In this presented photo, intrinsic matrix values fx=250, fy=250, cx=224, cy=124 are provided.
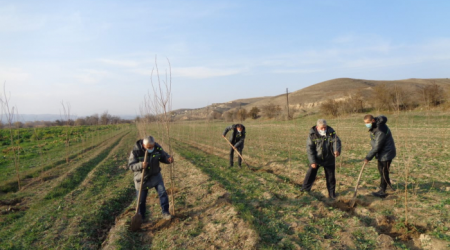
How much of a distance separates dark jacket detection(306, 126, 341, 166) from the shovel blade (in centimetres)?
418

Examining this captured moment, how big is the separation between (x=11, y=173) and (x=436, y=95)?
42.5 meters

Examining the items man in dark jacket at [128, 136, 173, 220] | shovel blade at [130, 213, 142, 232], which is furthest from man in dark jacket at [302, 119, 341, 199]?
shovel blade at [130, 213, 142, 232]

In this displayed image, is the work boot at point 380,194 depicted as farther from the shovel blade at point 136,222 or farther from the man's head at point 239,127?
the shovel blade at point 136,222

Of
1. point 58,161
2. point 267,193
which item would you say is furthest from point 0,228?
point 58,161

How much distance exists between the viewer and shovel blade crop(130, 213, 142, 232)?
5164mm

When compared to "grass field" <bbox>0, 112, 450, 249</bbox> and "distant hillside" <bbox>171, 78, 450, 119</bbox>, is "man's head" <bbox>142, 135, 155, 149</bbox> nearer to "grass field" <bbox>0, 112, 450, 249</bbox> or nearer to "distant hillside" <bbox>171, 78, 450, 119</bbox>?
"grass field" <bbox>0, 112, 450, 249</bbox>


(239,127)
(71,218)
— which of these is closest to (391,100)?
(239,127)

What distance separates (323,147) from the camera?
602 centimetres

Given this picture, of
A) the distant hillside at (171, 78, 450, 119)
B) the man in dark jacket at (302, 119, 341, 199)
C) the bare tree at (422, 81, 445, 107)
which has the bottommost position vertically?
the man in dark jacket at (302, 119, 341, 199)

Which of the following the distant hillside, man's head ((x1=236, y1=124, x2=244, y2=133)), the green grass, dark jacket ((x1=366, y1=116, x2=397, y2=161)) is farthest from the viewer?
the distant hillside

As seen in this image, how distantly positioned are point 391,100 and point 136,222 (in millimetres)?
38052

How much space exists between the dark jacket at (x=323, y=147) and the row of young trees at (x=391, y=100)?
81.4 ft

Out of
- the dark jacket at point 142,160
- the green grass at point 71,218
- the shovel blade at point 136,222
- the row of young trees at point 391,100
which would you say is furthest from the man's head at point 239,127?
the row of young trees at point 391,100

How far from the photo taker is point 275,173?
9336 mm
